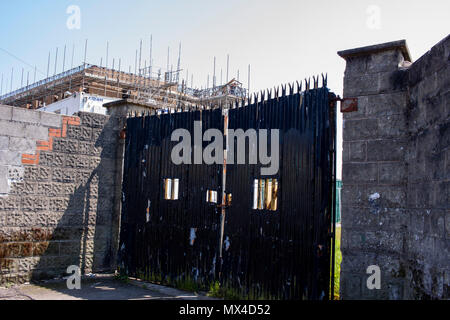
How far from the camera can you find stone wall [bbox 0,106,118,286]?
6.16 meters

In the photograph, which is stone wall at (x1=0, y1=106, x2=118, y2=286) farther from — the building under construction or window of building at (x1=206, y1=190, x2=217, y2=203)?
the building under construction

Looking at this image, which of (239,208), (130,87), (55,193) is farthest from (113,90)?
(239,208)

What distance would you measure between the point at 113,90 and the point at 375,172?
26.5m

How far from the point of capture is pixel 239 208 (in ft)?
18.1

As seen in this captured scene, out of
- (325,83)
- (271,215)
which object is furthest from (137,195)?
(325,83)

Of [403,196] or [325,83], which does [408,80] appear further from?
[403,196]

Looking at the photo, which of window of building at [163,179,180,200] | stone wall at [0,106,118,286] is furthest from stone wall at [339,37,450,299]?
stone wall at [0,106,118,286]

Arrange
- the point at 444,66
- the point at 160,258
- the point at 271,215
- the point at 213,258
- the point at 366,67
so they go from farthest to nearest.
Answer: the point at 160,258 → the point at 213,258 → the point at 271,215 → the point at 366,67 → the point at 444,66

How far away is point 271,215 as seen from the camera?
518 centimetres

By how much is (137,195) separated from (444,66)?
507 cm

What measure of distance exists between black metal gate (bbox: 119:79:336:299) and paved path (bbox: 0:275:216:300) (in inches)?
10.7

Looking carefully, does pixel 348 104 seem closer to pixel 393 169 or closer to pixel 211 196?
pixel 393 169

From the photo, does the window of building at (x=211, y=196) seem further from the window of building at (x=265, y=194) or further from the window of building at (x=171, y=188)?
the window of building at (x=265, y=194)

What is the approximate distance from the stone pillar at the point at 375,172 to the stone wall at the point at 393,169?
1 centimetres
